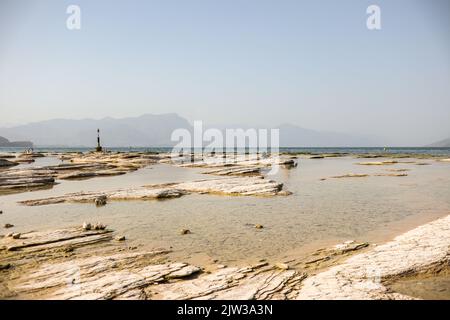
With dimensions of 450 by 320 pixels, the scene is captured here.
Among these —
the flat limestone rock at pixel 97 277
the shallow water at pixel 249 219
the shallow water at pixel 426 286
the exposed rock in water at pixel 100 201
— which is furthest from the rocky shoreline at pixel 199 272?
the exposed rock in water at pixel 100 201

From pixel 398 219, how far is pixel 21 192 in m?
30.2

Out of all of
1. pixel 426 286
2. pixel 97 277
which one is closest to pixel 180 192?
pixel 97 277

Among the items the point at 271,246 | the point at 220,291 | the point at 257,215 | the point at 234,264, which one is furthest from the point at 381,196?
the point at 220,291


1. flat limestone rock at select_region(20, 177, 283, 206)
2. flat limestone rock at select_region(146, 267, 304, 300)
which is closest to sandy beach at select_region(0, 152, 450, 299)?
flat limestone rock at select_region(146, 267, 304, 300)

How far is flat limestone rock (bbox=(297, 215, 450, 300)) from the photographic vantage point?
27.2 ft

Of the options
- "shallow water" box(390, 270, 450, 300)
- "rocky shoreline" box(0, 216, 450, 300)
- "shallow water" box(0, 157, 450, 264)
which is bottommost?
"shallow water" box(0, 157, 450, 264)

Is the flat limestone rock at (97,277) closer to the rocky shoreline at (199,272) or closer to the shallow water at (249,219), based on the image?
the rocky shoreline at (199,272)

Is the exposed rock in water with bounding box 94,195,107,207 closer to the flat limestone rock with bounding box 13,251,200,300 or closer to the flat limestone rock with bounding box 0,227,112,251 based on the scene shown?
the flat limestone rock with bounding box 0,227,112,251

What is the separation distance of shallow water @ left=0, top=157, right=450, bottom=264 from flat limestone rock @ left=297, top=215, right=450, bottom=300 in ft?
5.19

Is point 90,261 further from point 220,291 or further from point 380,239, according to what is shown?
point 380,239

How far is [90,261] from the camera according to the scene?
1085 centimetres

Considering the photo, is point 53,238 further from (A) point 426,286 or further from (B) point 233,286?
(A) point 426,286

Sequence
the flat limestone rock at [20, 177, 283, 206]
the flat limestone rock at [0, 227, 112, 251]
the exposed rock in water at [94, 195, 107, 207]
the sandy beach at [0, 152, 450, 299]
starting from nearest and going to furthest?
1. the sandy beach at [0, 152, 450, 299]
2. the flat limestone rock at [0, 227, 112, 251]
3. the exposed rock in water at [94, 195, 107, 207]
4. the flat limestone rock at [20, 177, 283, 206]

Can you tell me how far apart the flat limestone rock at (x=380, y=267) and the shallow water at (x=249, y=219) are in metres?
1.58
